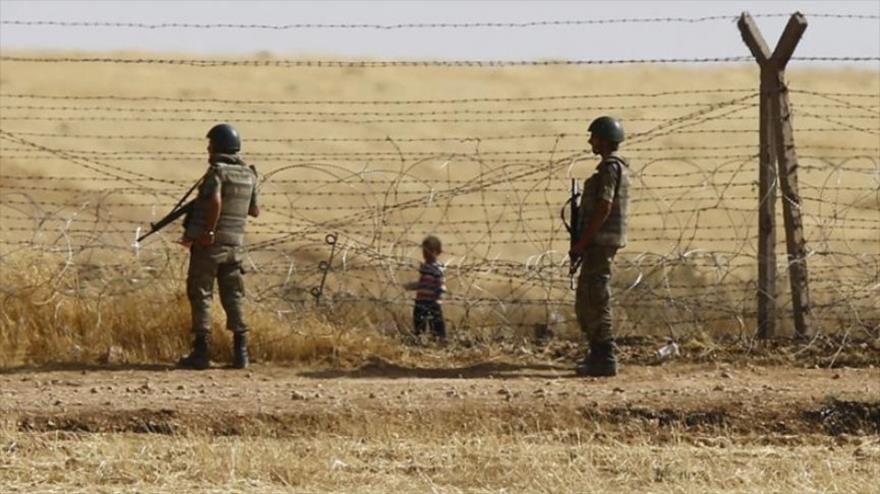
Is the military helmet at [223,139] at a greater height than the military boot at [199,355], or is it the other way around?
the military helmet at [223,139]

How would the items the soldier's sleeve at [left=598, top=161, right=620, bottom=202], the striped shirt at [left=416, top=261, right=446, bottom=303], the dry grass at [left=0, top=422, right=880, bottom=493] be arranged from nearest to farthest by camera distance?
the dry grass at [left=0, top=422, right=880, bottom=493] < the soldier's sleeve at [left=598, top=161, right=620, bottom=202] < the striped shirt at [left=416, top=261, right=446, bottom=303]

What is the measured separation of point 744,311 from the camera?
13.2 metres

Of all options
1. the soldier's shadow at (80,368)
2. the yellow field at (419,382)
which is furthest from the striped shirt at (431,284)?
the soldier's shadow at (80,368)

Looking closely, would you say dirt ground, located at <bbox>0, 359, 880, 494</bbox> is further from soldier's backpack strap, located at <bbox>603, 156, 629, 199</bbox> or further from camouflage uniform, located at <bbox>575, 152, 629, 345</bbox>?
soldier's backpack strap, located at <bbox>603, 156, 629, 199</bbox>

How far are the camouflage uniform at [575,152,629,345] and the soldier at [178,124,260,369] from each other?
189 centimetres

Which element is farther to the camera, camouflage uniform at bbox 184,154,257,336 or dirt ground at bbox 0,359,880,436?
camouflage uniform at bbox 184,154,257,336

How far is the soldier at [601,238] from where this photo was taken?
11742 mm

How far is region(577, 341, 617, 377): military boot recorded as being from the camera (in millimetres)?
12125

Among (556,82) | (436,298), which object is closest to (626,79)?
(556,82)

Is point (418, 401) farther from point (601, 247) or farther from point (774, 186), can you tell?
point (774, 186)

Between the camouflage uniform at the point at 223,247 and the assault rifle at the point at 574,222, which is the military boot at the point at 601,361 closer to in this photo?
the assault rifle at the point at 574,222

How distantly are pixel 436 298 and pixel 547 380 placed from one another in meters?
2.00

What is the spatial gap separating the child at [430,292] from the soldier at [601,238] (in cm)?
157

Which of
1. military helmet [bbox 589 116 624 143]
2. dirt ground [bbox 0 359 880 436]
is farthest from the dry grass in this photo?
military helmet [bbox 589 116 624 143]
